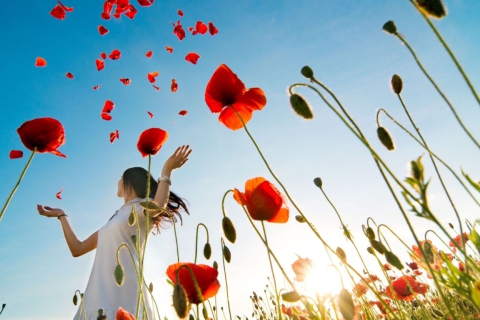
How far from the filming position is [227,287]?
6.52 ft

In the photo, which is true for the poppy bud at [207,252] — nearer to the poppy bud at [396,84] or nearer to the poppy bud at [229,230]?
the poppy bud at [229,230]

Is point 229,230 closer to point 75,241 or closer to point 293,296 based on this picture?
point 293,296

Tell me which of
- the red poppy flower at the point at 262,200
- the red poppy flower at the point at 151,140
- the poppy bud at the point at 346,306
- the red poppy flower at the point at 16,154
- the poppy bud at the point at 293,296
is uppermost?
the red poppy flower at the point at 16,154

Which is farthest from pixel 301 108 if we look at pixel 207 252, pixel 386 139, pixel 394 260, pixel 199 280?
pixel 207 252

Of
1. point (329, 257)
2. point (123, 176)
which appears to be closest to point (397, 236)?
point (329, 257)

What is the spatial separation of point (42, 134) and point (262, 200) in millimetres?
1305

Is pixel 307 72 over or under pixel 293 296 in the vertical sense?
over

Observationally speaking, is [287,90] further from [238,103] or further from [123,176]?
[123,176]

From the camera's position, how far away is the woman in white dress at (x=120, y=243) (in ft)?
11.2

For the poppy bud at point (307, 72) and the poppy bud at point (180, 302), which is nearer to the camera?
the poppy bud at point (180, 302)

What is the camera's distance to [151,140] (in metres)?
2.30

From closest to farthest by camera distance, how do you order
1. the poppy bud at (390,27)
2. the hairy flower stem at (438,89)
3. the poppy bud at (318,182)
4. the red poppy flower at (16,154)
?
the hairy flower stem at (438,89)
the poppy bud at (390,27)
the poppy bud at (318,182)
the red poppy flower at (16,154)

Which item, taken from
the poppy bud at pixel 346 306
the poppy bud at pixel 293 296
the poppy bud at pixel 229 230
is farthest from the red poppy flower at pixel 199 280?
the poppy bud at pixel 346 306

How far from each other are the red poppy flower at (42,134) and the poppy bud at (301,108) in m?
1.37
